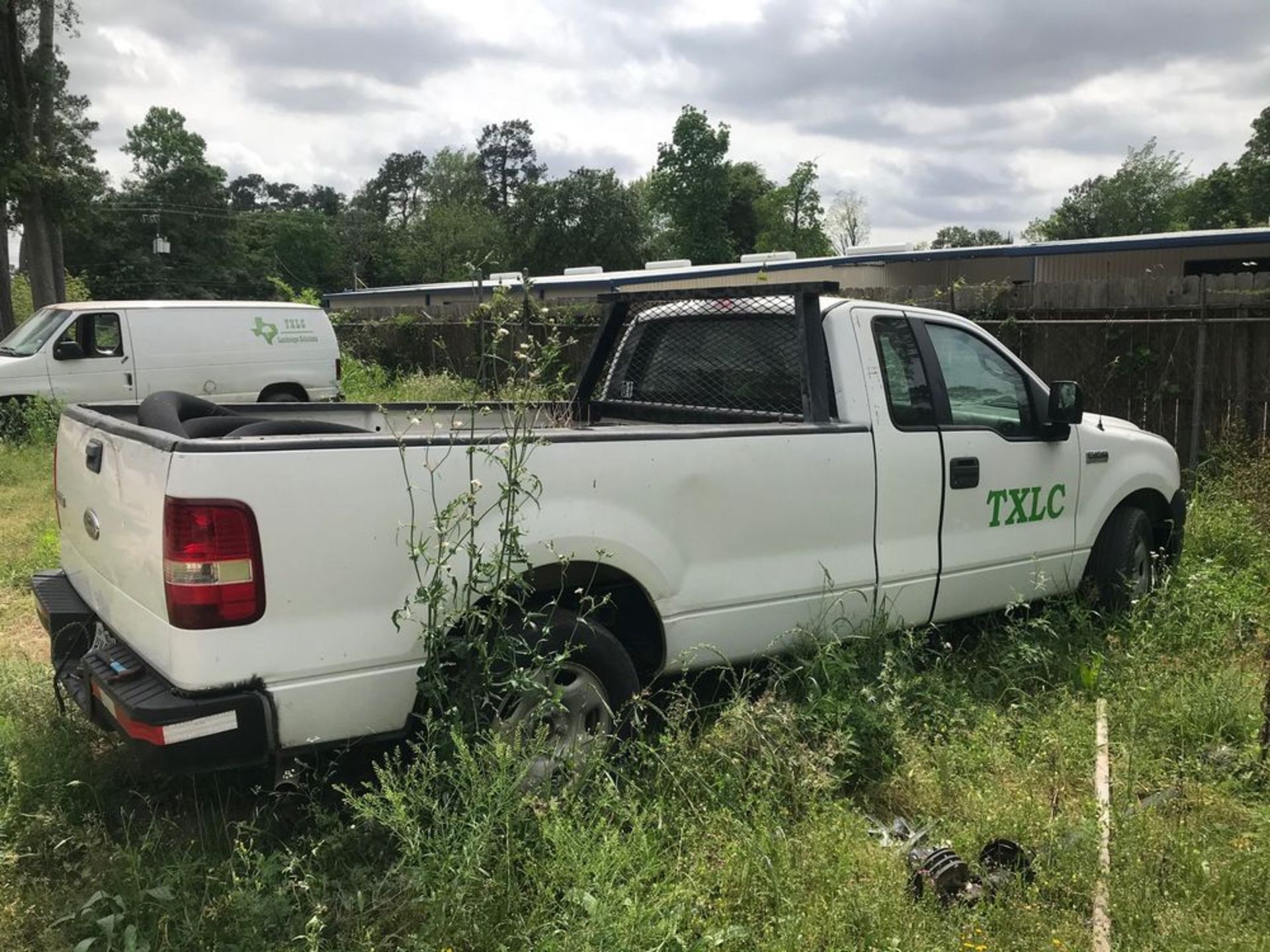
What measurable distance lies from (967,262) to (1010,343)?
18251mm

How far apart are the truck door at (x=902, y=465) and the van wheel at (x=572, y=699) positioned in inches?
55.6

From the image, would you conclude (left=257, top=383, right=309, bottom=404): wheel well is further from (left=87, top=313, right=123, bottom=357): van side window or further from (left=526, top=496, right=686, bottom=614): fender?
(left=526, top=496, right=686, bottom=614): fender

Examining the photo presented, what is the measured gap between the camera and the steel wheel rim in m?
3.15

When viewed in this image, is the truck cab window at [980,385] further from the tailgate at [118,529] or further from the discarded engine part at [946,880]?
the tailgate at [118,529]

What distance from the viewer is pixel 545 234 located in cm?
6519

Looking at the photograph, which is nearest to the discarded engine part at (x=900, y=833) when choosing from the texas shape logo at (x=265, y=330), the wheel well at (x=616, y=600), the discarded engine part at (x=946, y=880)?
the discarded engine part at (x=946, y=880)

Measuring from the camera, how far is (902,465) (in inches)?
171

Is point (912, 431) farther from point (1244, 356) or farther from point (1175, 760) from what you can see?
point (1244, 356)

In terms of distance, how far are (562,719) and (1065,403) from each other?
308 cm

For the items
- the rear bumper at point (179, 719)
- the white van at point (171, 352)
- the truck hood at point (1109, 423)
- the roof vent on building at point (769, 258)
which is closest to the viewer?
the rear bumper at point (179, 719)

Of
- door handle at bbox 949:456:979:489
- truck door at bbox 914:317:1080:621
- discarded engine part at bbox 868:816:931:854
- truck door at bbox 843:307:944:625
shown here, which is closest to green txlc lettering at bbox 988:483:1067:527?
truck door at bbox 914:317:1080:621

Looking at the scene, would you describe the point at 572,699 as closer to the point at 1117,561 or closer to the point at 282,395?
the point at 1117,561

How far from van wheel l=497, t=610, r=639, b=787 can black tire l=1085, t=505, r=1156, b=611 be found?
3217 mm

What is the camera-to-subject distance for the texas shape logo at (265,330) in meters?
14.6
